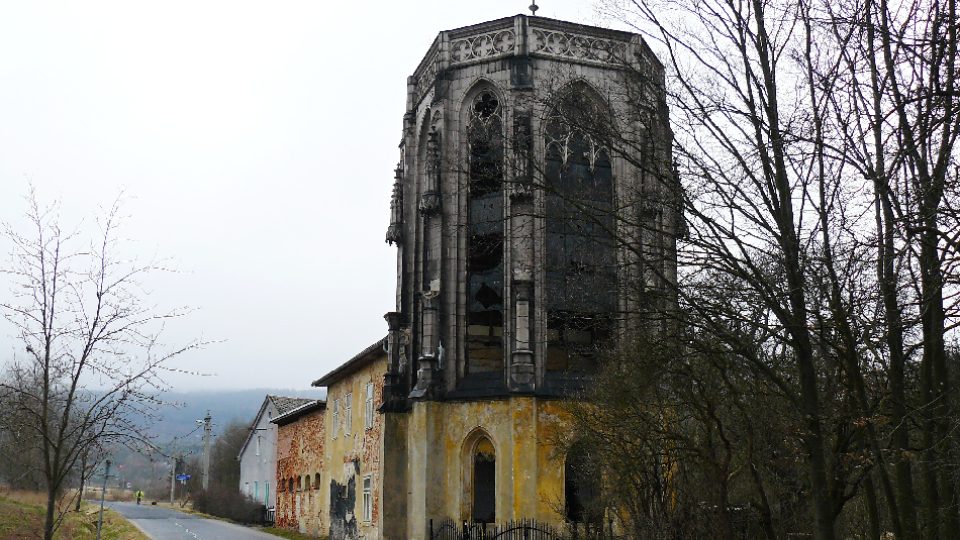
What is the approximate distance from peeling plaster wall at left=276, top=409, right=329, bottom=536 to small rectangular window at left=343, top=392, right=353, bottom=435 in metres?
4.10

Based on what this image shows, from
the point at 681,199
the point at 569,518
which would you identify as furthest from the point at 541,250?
the point at 681,199

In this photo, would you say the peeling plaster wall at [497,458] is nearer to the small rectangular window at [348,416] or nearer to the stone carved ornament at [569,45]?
the small rectangular window at [348,416]

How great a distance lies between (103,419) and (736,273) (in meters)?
7.81

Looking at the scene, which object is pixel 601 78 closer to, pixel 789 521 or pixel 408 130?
pixel 408 130

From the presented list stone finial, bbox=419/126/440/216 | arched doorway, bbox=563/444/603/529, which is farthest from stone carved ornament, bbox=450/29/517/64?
arched doorway, bbox=563/444/603/529

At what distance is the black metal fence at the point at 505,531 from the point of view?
67.1 ft

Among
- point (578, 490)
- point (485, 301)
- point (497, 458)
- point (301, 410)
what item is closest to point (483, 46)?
point (485, 301)

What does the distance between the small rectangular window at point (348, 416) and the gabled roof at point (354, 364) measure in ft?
3.03

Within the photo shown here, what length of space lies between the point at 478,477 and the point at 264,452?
3522cm

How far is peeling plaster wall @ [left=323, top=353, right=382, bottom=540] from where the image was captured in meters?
27.7

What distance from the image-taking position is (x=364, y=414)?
30.1m

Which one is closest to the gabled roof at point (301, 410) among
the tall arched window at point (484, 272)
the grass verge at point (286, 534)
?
the grass verge at point (286, 534)

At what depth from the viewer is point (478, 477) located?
22.4m

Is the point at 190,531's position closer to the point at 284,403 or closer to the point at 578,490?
the point at 284,403
